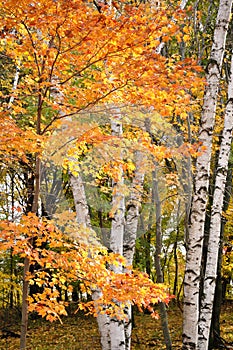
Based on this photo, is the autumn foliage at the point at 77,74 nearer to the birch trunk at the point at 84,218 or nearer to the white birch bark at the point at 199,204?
the white birch bark at the point at 199,204

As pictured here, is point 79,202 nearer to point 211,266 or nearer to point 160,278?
point 211,266

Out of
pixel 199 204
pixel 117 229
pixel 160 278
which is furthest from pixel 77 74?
pixel 160 278

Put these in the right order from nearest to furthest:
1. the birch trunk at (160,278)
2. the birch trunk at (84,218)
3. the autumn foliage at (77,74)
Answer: the autumn foliage at (77,74)
the birch trunk at (84,218)
the birch trunk at (160,278)

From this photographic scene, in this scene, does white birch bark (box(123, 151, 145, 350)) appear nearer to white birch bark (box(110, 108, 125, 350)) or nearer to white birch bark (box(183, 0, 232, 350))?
white birch bark (box(110, 108, 125, 350))

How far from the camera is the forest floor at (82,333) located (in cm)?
1127

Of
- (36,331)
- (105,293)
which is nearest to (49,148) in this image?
(105,293)

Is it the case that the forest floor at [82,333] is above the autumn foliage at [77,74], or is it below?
below

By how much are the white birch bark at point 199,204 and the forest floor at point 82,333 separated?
15.8ft

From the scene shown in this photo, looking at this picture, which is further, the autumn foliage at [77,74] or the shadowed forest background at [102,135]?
the shadowed forest background at [102,135]

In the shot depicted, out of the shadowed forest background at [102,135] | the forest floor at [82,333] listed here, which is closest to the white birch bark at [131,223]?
the shadowed forest background at [102,135]

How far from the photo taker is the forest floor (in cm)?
1127

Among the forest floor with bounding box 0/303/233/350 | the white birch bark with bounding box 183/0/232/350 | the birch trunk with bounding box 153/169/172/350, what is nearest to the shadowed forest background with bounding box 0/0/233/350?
the white birch bark with bounding box 183/0/232/350

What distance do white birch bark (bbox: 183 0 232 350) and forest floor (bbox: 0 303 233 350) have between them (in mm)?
4821

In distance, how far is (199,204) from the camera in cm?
539
